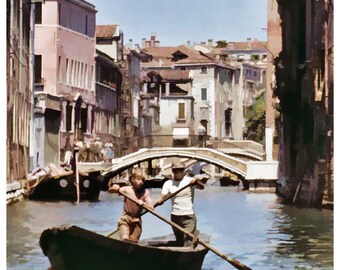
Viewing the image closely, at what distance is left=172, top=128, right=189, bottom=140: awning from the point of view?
474 cm

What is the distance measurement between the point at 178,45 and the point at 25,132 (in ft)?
1.93

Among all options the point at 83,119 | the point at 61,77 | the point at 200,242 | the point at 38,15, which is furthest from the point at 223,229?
the point at 38,15

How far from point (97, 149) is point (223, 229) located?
0.63 metres

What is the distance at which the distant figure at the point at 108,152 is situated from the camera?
15.7ft

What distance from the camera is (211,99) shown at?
16.2 feet

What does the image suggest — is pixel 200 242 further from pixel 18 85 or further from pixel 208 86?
pixel 18 85

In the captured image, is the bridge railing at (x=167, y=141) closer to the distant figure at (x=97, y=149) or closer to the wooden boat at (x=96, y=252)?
the distant figure at (x=97, y=149)

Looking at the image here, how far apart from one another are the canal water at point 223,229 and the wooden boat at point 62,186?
6cm

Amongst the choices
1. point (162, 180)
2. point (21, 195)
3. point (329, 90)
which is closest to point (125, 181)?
point (162, 180)

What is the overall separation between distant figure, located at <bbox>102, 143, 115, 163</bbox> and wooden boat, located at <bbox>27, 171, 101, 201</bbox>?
7 centimetres

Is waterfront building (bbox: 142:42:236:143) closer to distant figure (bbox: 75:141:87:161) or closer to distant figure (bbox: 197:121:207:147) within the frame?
distant figure (bbox: 197:121:207:147)

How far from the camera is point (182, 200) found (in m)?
4.40

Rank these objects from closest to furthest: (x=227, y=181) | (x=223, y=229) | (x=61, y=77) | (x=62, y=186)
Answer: (x=223, y=229)
(x=61, y=77)
(x=62, y=186)
(x=227, y=181)
